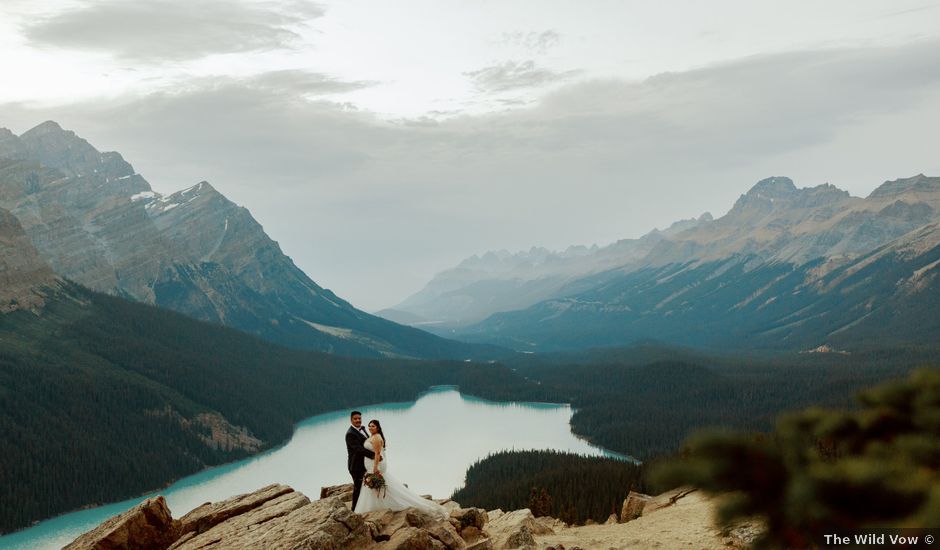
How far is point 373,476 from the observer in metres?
24.4

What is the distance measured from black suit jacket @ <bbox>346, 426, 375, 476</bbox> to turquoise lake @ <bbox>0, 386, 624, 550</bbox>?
85798mm

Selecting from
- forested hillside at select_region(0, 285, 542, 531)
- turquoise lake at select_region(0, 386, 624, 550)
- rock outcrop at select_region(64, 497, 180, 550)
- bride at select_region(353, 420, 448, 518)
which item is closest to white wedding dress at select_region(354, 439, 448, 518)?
bride at select_region(353, 420, 448, 518)

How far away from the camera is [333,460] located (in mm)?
142750

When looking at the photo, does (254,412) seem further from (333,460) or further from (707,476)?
(707,476)

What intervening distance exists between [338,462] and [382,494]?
122m

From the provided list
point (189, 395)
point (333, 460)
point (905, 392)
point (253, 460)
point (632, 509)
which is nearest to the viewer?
point (905, 392)

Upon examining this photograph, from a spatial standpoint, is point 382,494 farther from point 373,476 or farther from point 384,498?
point 373,476

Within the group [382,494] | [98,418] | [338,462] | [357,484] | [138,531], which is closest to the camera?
[382,494]

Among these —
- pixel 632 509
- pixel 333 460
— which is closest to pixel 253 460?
pixel 333 460

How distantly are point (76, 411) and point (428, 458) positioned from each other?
7694cm

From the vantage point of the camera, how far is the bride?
2420 cm

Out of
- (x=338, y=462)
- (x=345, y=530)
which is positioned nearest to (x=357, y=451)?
(x=345, y=530)

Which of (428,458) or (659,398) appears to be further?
(659,398)

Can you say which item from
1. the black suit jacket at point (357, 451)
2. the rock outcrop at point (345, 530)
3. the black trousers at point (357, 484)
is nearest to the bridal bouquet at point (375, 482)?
the black trousers at point (357, 484)
